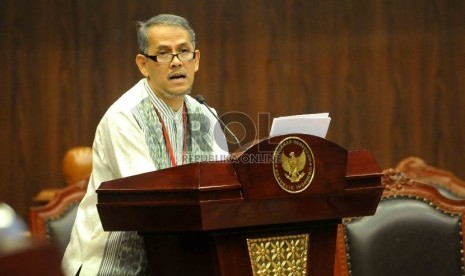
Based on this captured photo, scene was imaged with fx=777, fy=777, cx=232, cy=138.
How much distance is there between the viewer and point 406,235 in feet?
8.34

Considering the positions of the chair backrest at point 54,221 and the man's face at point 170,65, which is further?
the chair backrest at point 54,221

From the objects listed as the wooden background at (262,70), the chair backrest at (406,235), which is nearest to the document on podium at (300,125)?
the chair backrest at (406,235)

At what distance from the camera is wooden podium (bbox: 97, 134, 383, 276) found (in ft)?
5.81

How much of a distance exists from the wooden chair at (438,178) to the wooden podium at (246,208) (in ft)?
3.71

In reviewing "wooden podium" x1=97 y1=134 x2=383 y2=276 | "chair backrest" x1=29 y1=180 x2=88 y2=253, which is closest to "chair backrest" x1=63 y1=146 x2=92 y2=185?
"chair backrest" x1=29 y1=180 x2=88 y2=253

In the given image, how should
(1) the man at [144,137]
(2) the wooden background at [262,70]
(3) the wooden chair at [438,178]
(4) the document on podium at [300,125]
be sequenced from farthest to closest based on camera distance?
(2) the wooden background at [262,70]
(3) the wooden chair at [438,178]
(1) the man at [144,137]
(4) the document on podium at [300,125]

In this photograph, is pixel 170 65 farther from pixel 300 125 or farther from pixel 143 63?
pixel 300 125

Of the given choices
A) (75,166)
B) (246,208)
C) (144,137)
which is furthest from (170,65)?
(75,166)

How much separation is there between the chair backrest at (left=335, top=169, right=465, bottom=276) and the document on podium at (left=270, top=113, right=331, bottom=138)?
596 mm

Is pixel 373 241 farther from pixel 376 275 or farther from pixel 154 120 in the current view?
pixel 154 120

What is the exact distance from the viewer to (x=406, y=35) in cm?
473

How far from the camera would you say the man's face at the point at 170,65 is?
2.31 metres

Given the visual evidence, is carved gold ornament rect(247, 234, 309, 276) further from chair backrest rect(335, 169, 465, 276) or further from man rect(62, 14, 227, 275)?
chair backrest rect(335, 169, 465, 276)

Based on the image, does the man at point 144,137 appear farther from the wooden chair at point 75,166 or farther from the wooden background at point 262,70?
the wooden background at point 262,70
